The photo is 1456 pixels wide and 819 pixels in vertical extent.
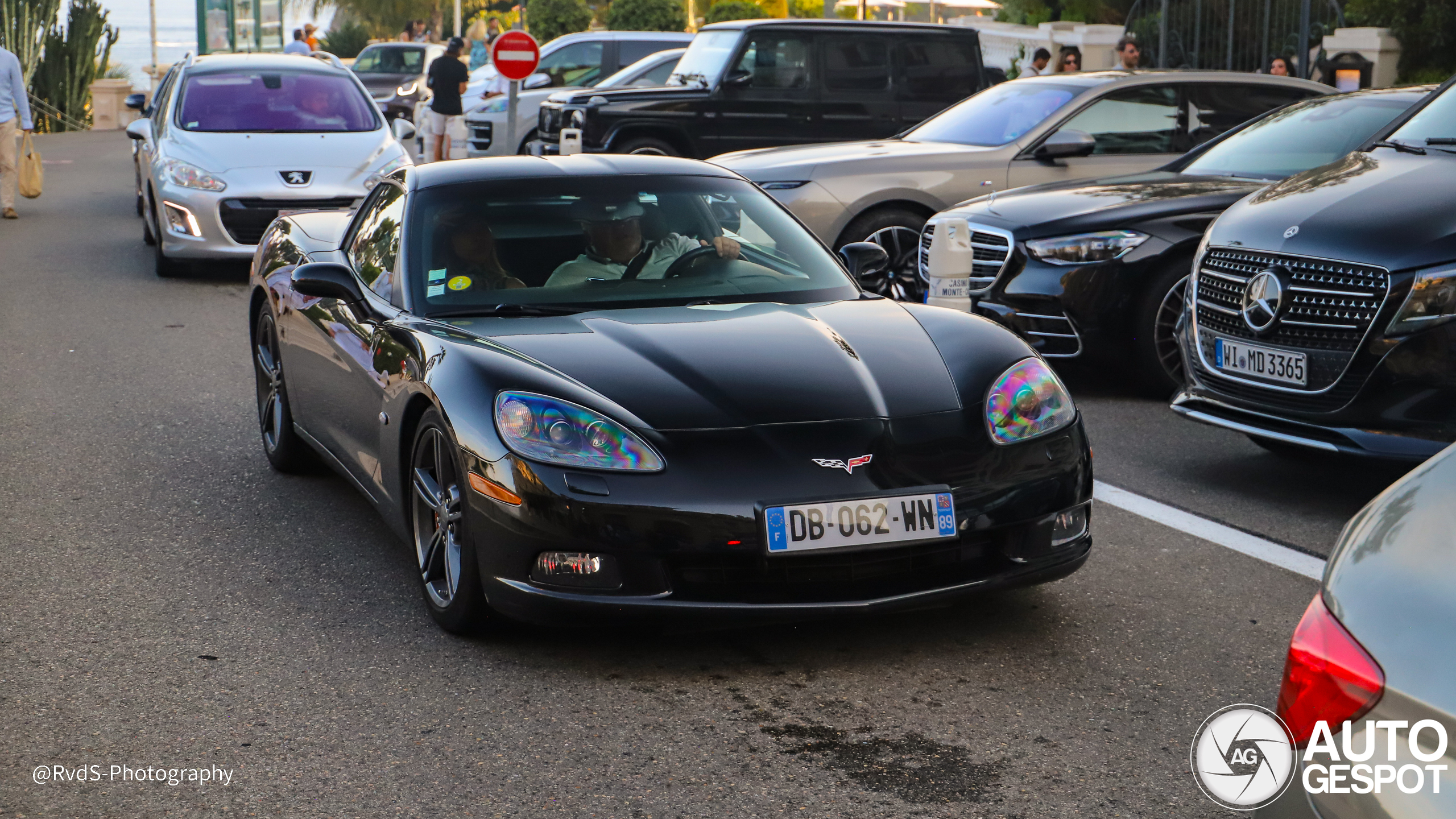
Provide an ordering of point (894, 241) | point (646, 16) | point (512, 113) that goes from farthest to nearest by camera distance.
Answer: point (646, 16) < point (512, 113) < point (894, 241)

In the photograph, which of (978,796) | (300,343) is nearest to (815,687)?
(978,796)

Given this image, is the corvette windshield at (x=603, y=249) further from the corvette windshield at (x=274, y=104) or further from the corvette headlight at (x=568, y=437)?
the corvette windshield at (x=274, y=104)

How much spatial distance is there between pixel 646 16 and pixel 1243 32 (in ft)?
93.0

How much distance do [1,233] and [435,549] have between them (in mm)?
13021

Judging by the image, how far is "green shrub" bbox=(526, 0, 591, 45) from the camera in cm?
5016

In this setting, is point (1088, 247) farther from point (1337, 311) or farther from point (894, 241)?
point (894, 241)

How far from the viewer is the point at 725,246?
5559 millimetres

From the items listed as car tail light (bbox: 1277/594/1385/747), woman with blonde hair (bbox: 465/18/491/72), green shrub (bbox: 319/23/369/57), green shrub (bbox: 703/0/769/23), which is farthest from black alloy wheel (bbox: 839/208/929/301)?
green shrub (bbox: 319/23/369/57)

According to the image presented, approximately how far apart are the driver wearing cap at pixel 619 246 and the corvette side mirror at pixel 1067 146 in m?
5.33

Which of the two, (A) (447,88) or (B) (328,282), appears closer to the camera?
(B) (328,282)

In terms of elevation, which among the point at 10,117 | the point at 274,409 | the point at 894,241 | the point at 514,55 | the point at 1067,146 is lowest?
the point at 274,409

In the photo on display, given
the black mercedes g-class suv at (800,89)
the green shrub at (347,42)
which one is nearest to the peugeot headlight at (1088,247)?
the black mercedes g-class suv at (800,89)

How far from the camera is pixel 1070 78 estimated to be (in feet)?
36.8

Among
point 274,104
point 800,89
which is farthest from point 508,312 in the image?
point 800,89
